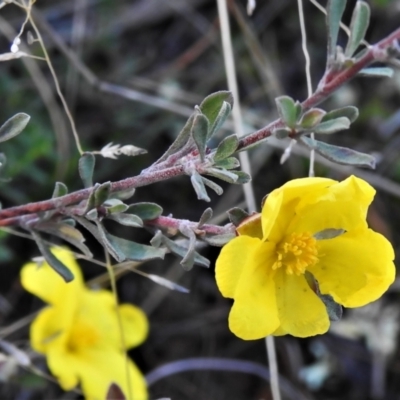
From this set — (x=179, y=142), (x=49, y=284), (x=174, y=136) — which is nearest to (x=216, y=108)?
(x=179, y=142)

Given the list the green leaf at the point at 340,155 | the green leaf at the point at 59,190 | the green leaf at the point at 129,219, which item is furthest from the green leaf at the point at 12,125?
the green leaf at the point at 340,155

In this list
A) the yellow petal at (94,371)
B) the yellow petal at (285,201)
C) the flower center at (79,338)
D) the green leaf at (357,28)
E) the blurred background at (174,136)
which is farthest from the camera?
the blurred background at (174,136)

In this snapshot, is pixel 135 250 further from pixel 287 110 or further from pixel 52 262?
pixel 287 110

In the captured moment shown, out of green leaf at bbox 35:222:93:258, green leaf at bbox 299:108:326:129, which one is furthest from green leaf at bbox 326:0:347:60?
green leaf at bbox 35:222:93:258

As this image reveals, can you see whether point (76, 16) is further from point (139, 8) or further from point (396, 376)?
point (396, 376)

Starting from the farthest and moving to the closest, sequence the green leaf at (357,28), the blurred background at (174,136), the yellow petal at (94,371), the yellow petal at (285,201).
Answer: the blurred background at (174,136) < the yellow petal at (94,371) < the green leaf at (357,28) < the yellow petal at (285,201)

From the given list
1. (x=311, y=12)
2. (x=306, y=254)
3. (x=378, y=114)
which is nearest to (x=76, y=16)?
(x=311, y=12)

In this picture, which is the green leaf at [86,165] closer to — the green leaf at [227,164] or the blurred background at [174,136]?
the green leaf at [227,164]
